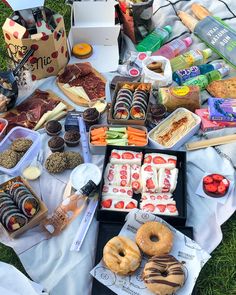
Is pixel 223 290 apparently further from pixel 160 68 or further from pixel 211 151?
pixel 160 68

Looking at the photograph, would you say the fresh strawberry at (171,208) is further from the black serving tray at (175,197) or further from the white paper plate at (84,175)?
the white paper plate at (84,175)

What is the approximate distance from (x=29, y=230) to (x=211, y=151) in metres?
0.99

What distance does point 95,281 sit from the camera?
5.53 feet

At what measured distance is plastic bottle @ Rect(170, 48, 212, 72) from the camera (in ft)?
8.25

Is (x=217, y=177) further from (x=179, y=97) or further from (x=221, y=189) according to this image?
(x=179, y=97)

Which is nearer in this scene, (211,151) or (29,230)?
(29,230)

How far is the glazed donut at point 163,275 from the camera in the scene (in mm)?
1570

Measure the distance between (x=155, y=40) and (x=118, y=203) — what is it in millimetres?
1304

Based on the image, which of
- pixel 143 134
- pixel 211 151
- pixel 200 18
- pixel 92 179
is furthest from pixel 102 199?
pixel 200 18

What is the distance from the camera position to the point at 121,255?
169 centimetres

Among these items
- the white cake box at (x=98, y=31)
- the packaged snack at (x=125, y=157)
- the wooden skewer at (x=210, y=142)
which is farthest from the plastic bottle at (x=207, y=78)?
the packaged snack at (x=125, y=157)

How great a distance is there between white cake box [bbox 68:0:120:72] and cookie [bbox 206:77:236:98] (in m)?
0.63

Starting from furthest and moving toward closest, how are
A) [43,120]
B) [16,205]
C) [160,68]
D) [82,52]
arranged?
[82,52] < [160,68] < [43,120] < [16,205]

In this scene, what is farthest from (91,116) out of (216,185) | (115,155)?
(216,185)
